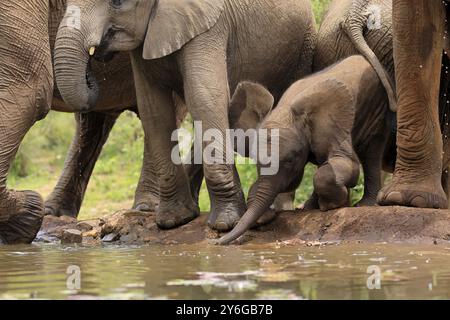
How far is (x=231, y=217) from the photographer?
812 cm

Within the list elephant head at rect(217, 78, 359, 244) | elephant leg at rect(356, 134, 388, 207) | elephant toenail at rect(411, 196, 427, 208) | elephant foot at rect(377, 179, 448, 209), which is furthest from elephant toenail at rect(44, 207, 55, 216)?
elephant toenail at rect(411, 196, 427, 208)

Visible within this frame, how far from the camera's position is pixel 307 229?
795 cm

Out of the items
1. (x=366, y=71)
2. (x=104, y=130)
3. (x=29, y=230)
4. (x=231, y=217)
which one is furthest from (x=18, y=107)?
(x=104, y=130)

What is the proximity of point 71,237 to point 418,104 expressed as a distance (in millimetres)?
2569

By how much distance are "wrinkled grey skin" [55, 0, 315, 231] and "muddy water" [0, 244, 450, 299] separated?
3.25ft

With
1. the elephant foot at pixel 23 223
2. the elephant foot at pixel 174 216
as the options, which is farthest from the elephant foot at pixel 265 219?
the elephant foot at pixel 23 223

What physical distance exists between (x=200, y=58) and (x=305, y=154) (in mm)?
953

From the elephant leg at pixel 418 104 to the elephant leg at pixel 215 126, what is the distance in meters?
1.00

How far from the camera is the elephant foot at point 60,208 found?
34.8ft

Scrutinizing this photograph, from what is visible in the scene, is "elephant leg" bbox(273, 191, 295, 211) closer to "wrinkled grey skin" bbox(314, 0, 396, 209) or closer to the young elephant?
"wrinkled grey skin" bbox(314, 0, 396, 209)

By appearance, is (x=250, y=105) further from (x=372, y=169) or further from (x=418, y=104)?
(x=418, y=104)

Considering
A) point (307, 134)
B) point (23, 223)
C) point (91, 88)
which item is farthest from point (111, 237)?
point (307, 134)

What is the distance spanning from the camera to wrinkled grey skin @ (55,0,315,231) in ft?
26.5

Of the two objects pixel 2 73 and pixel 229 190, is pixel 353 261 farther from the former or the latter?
pixel 2 73
